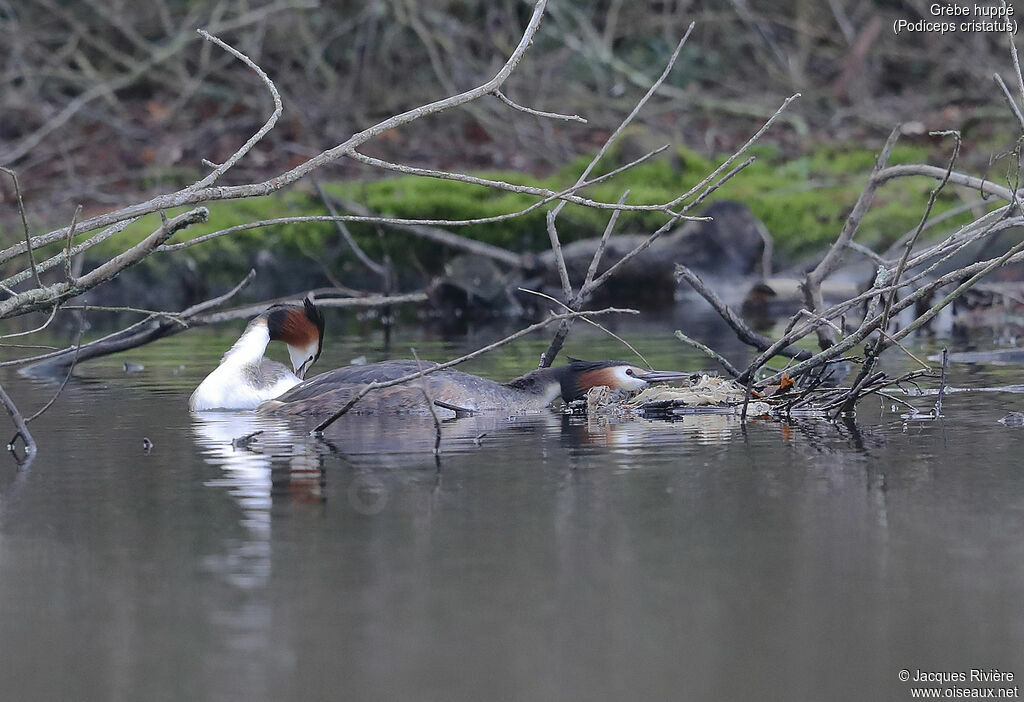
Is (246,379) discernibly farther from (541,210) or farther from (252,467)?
(541,210)

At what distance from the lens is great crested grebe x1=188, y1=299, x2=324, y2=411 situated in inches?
328

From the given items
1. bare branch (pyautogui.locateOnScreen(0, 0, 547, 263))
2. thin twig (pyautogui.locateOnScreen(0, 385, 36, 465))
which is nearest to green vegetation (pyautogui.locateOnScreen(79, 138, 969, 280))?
thin twig (pyautogui.locateOnScreen(0, 385, 36, 465))

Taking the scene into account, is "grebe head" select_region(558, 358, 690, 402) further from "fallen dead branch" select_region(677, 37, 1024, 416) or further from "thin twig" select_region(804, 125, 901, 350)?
"thin twig" select_region(804, 125, 901, 350)

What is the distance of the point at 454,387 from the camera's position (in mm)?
8031

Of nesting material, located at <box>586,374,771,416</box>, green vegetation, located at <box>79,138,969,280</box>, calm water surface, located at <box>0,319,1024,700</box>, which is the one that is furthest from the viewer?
green vegetation, located at <box>79,138,969,280</box>

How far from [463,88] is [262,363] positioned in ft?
35.4

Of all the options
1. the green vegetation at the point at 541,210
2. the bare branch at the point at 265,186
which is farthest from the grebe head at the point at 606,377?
the green vegetation at the point at 541,210

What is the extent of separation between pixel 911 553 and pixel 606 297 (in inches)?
416

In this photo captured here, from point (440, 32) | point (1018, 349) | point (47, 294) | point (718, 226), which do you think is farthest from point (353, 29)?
point (47, 294)

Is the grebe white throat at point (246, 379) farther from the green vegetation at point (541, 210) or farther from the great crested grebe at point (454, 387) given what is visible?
the green vegetation at point (541, 210)

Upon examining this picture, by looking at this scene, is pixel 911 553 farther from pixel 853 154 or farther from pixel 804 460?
pixel 853 154

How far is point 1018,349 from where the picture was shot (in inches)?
388

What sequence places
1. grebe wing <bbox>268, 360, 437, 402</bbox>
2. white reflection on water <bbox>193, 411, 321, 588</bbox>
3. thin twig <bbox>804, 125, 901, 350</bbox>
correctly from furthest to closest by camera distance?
thin twig <bbox>804, 125, 901, 350</bbox>, grebe wing <bbox>268, 360, 437, 402</bbox>, white reflection on water <bbox>193, 411, 321, 588</bbox>

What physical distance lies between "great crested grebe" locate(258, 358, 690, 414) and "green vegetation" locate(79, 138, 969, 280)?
21.6 ft
